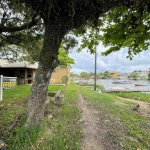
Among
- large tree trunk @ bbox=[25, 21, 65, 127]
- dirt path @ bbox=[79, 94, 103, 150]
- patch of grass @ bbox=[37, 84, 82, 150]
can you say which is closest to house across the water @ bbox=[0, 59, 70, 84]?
Answer: patch of grass @ bbox=[37, 84, 82, 150]

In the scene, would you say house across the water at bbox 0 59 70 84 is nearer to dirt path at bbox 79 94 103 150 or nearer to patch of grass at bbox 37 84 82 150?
patch of grass at bbox 37 84 82 150

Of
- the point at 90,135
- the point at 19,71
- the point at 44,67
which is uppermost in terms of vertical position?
the point at 19,71

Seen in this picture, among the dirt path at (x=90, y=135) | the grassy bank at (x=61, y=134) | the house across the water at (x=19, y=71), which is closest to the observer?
the grassy bank at (x=61, y=134)

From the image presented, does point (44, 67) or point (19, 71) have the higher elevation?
point (19, 71)

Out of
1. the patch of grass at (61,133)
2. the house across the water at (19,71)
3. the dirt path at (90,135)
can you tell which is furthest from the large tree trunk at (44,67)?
the house across the water at (19,71)

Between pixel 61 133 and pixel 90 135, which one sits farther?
pixel 90 135

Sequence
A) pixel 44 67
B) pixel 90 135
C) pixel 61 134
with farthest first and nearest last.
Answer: pixel 90 135, pixel 61 134, pixel 44 67

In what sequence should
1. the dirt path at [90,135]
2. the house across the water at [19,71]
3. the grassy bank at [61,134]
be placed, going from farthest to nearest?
the house across the water at [19,71] < the dirt path at [90,135] < the grassy bank at [61,134]

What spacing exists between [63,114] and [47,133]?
1.59 meters

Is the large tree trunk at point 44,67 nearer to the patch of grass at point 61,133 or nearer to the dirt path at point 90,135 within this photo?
the patch of grass at point 61,133

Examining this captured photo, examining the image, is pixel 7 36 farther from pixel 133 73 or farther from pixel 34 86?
pixel 133 73

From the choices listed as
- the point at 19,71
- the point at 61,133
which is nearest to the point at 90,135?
the point at 61,133

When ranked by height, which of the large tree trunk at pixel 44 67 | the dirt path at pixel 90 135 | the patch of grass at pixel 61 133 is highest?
the large tree trunk at pixel 44 67

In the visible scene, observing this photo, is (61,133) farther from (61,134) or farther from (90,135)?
(90,135)
